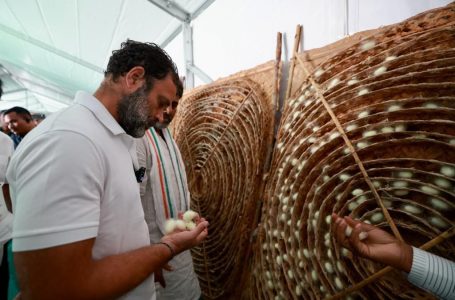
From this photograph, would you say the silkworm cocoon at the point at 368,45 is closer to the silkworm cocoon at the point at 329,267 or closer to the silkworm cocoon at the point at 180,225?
the silkworm cocoon at the point at 329,267

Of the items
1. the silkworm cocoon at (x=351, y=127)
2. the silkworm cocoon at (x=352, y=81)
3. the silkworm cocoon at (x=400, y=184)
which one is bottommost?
the silkworm cocoon at (x=400, y=184)

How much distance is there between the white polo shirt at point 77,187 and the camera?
1.19ft

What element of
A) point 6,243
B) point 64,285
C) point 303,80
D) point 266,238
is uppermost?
point 303,80

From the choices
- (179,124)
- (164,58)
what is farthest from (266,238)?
(179,124)

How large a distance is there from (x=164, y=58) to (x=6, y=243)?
1.20 metres

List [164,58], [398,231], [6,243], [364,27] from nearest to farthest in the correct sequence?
[398,231] < [164,58] < [364,27] < [6,243]

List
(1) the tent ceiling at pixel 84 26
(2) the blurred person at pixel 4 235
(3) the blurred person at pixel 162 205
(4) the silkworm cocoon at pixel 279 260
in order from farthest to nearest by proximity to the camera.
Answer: (1) the tent ceiling at pixel 84 26 < (2) the blurred person at pixel 4 235 < (3) the blurred person at pixel 162 205 < (4) the silkworm cocoon at pixel 279 260

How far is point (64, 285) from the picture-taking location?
359 mm

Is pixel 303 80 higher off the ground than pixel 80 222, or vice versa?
pixel 303 80

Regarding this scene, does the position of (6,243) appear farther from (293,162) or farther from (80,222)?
(293,162)

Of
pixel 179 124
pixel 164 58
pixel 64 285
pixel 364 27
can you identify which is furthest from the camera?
pixel 179 124

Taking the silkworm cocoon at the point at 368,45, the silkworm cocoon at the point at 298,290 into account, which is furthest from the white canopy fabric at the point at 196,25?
the silkworm cocoon at the point at 298,290

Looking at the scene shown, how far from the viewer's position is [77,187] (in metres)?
0.38

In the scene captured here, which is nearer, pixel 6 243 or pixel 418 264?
pixel 418 264
